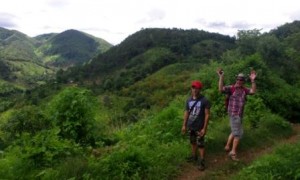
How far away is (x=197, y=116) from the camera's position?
8891 mm

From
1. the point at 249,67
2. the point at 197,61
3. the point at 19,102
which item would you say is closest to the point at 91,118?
the point at 249,67

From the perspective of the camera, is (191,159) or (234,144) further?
(234,144)

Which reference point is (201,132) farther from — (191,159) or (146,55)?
(146,55)

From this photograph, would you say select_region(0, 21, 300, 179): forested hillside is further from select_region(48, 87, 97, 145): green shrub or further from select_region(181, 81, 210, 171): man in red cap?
select_region(181, 81, 210, 171): man in red cap

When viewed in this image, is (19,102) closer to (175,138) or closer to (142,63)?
(142,63)

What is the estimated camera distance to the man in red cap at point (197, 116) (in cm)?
878

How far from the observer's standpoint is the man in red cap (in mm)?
8781

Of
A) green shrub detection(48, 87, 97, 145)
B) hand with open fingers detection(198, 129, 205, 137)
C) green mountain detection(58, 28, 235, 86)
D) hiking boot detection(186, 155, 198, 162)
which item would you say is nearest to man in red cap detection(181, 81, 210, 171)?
hand with open fingers detection(198, 129, 205, 137)

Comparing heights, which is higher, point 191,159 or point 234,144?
point 234,144

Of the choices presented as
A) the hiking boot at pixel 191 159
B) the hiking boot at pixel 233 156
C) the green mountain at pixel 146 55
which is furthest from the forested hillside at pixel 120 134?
the green mountain at pixel 146 55

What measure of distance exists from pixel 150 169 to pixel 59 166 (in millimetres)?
1865

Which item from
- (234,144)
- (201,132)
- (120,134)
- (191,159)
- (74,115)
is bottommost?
(191,159)

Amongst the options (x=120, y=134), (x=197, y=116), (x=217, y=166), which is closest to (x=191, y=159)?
(x=217, y=166)

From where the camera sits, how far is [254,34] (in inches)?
1679
